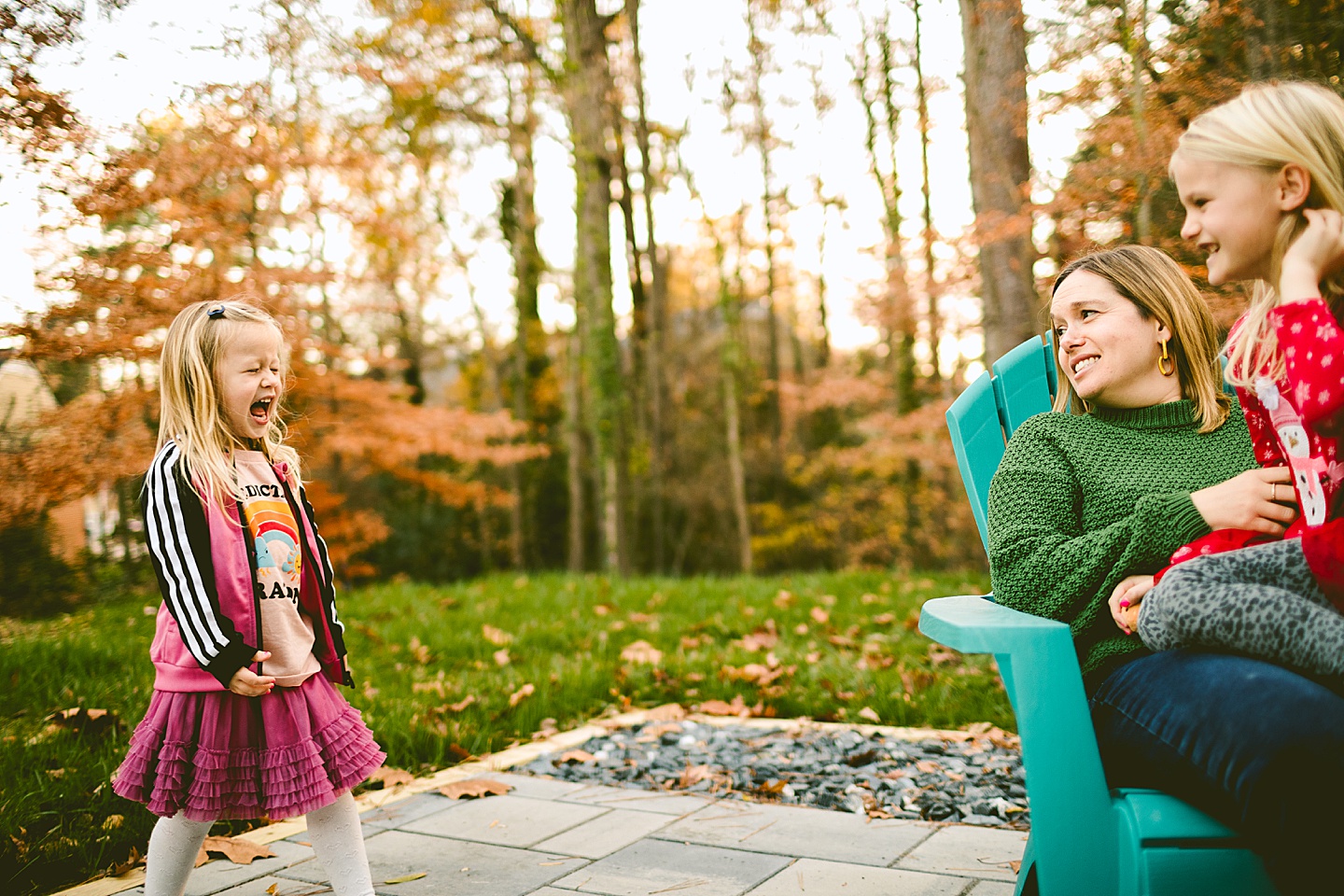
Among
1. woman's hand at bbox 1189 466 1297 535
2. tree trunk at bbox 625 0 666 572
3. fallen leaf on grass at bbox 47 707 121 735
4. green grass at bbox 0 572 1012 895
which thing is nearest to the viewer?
woman's hand at bbox 1189 466 1297 535

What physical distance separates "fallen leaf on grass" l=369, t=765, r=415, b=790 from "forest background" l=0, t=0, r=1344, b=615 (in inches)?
39.0

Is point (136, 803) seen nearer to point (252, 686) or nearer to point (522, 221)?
point (252, 686)

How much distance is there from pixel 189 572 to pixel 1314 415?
5.91ft

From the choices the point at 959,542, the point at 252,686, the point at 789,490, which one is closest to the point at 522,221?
the point at 789,490

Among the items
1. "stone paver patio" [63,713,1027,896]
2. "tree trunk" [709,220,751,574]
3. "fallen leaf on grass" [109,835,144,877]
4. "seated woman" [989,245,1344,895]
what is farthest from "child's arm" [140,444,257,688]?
"tree trunk" [709,220,751,574]

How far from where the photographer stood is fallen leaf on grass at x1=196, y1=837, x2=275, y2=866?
2.25m

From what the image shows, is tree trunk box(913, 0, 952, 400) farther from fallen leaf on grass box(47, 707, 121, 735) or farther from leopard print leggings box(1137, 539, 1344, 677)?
fallen leaf on grass box(47, 707, 121, 735)

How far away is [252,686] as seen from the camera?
70.4 inches

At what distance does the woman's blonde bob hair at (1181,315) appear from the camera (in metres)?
1.80

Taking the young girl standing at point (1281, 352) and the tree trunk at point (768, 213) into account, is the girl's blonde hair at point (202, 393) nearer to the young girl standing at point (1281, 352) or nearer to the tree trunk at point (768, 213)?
the young girl standing at point (1281, 352)

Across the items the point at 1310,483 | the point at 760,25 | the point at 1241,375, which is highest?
the point at 760,25

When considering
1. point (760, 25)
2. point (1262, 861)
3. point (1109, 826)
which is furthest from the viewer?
point (760, 25)

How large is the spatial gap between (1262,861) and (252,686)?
5.28ft

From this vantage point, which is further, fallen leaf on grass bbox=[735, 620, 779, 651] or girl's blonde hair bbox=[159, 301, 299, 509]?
fallen leaf on grass bbox=[735, 620, 779, 651]
